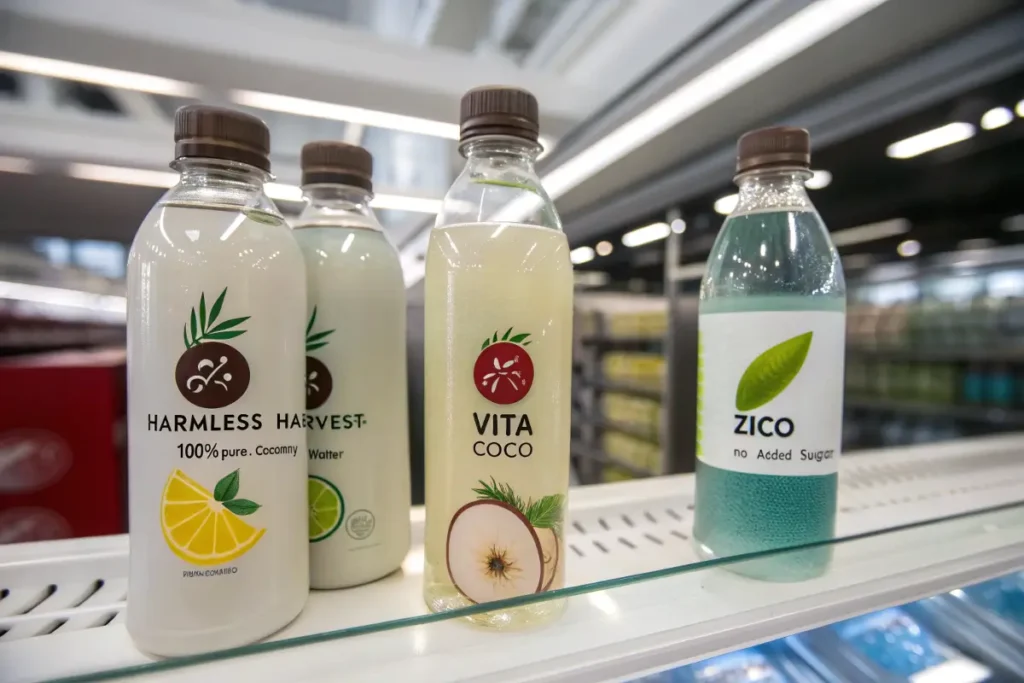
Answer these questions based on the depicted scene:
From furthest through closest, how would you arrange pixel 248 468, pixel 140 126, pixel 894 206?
pixel 894 206
pixel 140 126
pixel 248 468

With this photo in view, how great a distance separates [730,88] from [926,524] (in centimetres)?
77

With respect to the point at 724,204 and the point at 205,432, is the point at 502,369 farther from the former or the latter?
the point at 724,204

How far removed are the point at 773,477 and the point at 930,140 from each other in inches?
51.0

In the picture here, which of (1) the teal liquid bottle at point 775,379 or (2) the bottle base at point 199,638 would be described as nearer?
(2) the bottle base at point 199,638

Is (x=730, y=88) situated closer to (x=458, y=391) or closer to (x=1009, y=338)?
(x=458, y=391)

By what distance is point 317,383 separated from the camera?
0.42 meters

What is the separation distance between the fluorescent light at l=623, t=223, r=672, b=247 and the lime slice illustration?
203 cm

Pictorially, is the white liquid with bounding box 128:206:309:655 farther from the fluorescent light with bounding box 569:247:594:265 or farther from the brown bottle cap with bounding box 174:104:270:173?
the fluorescent light with bounding box 569:247:594:265

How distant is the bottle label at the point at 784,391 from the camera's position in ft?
1.44

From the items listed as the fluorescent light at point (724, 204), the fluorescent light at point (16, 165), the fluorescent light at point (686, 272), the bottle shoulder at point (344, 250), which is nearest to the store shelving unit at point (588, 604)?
the bottle shoulder at point (344, 250)

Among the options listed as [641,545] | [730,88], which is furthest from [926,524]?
[730,88]

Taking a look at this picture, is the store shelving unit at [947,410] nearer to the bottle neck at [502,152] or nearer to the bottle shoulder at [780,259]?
the bottle shoulder at [780,259]

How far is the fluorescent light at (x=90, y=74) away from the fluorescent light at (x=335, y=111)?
100mm

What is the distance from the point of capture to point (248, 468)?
34 centimetres
